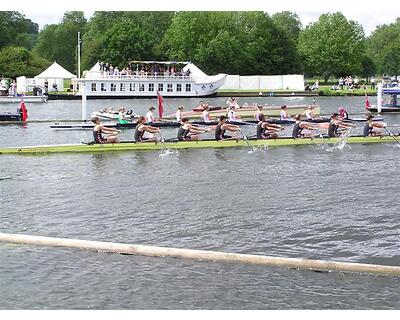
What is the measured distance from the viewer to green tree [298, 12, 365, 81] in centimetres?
9019

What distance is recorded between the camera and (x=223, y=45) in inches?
3408

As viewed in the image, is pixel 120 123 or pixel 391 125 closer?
pixel 120 123

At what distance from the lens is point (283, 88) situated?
80875 mm

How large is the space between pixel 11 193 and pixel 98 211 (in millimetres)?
3768

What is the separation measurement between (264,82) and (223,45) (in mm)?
8079

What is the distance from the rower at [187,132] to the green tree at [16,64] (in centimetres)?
5836

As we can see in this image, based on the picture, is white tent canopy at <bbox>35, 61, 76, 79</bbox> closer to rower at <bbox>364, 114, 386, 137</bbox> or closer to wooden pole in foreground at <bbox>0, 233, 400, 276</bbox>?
rower at <bbox>364, 114, 386, 137</bbox>

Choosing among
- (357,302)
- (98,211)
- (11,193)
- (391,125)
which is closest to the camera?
(357,302)

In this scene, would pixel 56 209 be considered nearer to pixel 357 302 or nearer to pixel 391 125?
pixel 357 302

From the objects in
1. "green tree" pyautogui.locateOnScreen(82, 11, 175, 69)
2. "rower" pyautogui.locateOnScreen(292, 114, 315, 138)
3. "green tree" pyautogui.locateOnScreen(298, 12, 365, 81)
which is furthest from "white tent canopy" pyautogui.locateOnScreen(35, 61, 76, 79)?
"rower" pyautogui.locateOnScreen(292, 114, 315, 138)

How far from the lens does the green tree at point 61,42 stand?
103m

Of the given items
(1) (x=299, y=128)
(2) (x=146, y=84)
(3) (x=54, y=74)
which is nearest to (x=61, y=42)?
(3) (x=54, y=74)

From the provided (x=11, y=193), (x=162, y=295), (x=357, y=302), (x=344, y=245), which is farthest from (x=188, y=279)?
(x=11, y=193)

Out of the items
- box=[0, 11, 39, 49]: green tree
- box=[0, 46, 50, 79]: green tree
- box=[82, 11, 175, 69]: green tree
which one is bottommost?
box=[0, 46, 50, 79]: green tree
